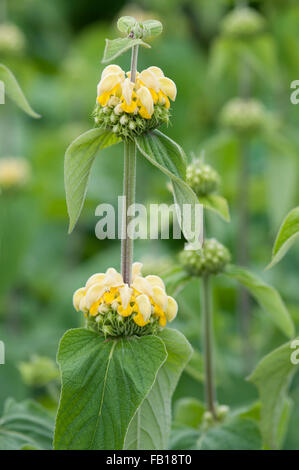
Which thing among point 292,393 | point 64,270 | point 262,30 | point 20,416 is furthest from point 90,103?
point 20,416

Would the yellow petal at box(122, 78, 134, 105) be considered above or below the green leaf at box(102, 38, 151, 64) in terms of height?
below

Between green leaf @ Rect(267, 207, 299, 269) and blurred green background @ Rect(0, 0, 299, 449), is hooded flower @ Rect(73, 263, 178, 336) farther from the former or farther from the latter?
blurred green background @ Rect(0, 0, 299, 449)

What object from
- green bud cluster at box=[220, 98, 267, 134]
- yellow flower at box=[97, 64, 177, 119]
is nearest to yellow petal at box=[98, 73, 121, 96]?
yellow flower at box=[97, 64, 177, 119]

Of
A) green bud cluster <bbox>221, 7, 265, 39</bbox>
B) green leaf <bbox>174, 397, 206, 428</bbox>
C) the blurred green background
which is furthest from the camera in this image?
green bud cluster <bbox>221, 7, 265, 39</bbox>

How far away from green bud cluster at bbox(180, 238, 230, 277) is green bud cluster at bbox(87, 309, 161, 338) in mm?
192

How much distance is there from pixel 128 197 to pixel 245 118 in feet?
2.95

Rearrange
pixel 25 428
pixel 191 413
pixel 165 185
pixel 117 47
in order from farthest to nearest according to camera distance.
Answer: pixel 165 185 < pixel 191 413 < pixel 25 428 < pixel 117 47

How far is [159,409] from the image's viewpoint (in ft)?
2.13

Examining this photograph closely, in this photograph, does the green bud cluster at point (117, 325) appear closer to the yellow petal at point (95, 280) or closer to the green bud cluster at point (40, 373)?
the yellow petal at point (95, 280)

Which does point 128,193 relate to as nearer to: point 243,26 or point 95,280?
point 95,280

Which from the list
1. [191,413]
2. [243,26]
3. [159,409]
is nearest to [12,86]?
[159,409]

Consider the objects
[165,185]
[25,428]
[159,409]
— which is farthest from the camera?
[165,185]

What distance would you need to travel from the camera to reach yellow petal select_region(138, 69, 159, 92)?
60 centimetres

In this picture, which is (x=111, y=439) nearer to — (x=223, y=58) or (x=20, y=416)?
(x=20, y=416)
